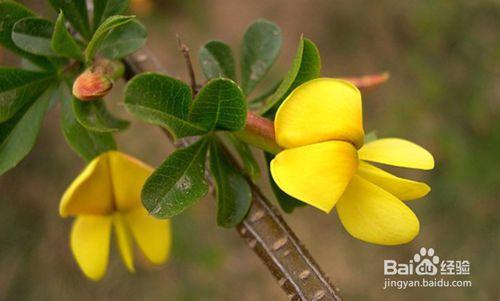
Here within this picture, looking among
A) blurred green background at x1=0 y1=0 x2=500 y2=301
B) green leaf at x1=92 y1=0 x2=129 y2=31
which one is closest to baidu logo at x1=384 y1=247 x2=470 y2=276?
green leaf at x1=92 y1=0 x2=129 y2=31

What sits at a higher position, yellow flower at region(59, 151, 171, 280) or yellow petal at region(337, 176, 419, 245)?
yellow petal at region(337, 176, 419, 245)

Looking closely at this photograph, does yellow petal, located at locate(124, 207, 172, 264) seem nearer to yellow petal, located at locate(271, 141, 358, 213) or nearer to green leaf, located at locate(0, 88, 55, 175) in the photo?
green leaf, located at locate(0, 88, 55, 175)

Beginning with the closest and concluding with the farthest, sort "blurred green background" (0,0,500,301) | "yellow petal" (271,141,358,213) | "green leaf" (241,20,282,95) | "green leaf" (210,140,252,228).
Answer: "yellow petal" (271,141,358,213), "green leaf" (210,140,252,228), "green leaf" (241,20,282,95), "blurred green background" (0,0,500,301)

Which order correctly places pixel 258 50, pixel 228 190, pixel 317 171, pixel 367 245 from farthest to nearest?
pixel 367 245
pixel 258 50
pixel 228 190
pixel 317 171

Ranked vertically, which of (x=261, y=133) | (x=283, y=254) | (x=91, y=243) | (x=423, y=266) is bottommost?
(x=423, y=266)

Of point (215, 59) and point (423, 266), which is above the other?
point (215, 59)

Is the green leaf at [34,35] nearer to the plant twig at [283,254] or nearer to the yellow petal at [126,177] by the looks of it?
the yellow petal at [126,177]

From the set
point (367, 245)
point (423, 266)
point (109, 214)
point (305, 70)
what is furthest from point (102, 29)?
point (367, 245)

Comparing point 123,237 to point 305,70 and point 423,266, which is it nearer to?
point 305,70

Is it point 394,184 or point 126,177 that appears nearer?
point 394,184
